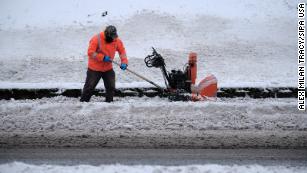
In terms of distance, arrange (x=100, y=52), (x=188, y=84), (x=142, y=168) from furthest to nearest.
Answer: (x=188, y=84), (x=100, y=52), (x=142, y=168)

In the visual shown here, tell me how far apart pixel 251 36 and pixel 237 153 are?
1051 cm

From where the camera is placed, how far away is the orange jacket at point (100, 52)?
6.66 metres

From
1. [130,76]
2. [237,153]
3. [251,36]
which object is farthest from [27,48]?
[237,153]

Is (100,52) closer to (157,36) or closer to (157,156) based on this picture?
(157,156)

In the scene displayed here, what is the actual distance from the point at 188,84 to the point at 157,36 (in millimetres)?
6383

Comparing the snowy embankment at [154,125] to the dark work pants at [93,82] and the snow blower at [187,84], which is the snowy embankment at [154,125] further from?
the snow blower at [187,84]

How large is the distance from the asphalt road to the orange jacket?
285cm

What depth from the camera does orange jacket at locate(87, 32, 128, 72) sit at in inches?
262

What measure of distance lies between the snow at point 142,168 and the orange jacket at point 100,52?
3393 millimetres

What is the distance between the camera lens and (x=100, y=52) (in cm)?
687

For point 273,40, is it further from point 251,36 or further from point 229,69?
point 229,69

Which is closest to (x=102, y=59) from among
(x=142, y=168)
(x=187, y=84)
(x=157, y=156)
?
(x=187, y=84)

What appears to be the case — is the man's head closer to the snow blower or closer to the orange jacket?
the orange jacket

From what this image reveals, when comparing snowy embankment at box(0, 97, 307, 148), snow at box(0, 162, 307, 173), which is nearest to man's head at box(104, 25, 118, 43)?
snowy embankment at box(0, 97, 307, 148)
